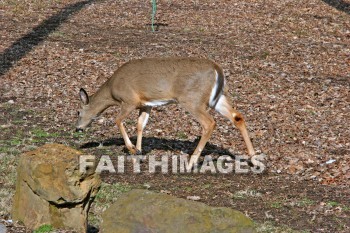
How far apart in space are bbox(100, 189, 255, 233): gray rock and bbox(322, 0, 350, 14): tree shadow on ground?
13757 millimetres

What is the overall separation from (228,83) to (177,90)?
4359 millimetres

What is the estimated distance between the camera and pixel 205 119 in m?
9.76

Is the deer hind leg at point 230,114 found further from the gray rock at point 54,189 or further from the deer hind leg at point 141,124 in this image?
the gray rock at point 54,189

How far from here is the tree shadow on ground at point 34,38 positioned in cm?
1546

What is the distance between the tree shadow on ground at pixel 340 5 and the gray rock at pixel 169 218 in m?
13.8

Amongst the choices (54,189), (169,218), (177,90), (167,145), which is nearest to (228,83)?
(167,145)

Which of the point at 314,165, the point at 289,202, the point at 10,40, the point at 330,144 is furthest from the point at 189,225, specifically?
the point at 10,40

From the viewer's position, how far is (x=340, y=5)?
19.5 meters

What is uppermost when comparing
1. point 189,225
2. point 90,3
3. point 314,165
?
point 189,225

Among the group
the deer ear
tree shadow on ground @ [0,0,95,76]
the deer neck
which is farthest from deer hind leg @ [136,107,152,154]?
tree shadow on ground @ [0,0,95,76]

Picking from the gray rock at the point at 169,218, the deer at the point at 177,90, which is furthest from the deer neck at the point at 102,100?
the gray rock at the point at 169,218

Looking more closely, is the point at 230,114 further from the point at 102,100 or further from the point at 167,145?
the point at 102,100

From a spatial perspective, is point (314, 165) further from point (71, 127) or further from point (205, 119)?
point (71, 127)

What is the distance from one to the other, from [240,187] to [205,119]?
1.20 m
